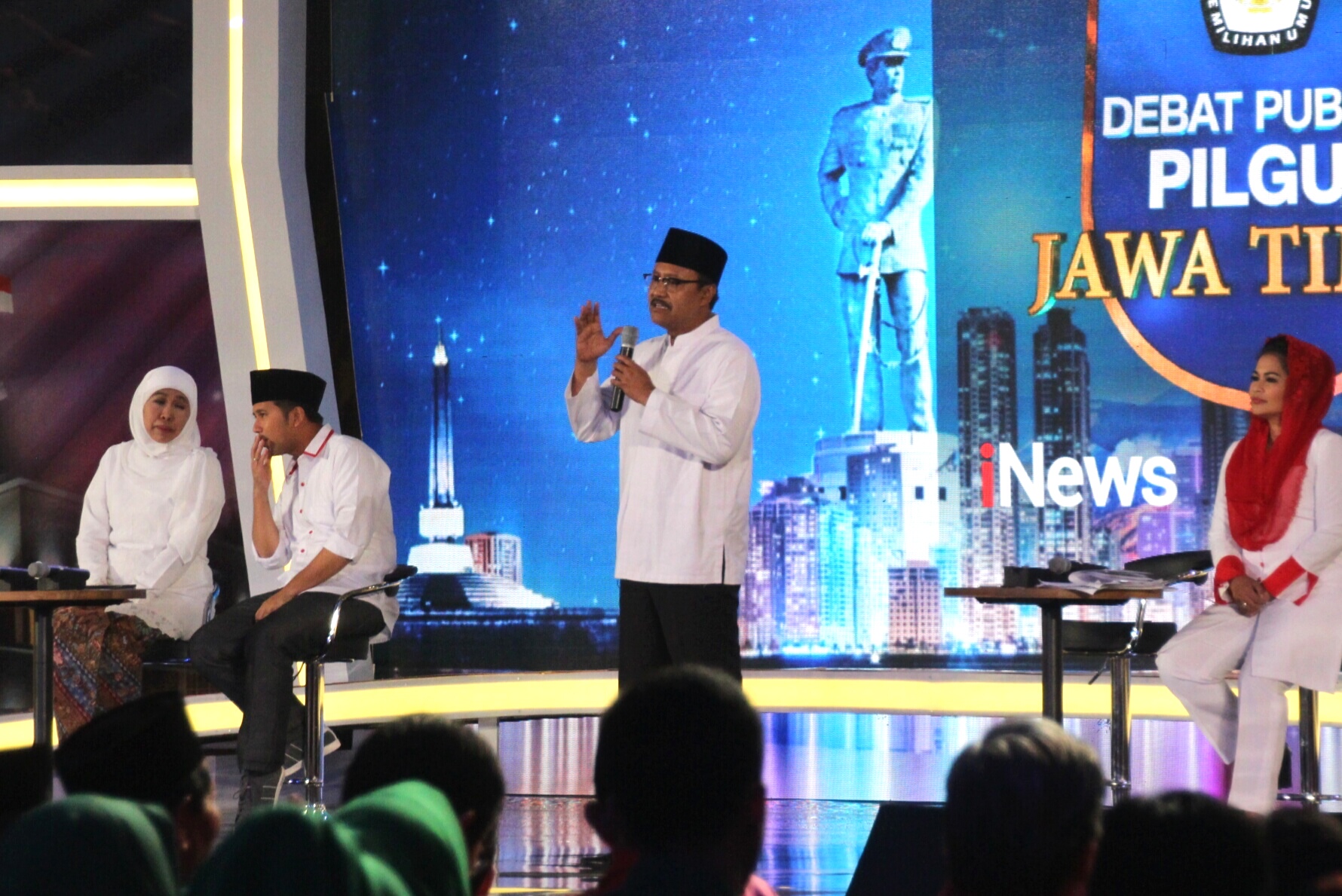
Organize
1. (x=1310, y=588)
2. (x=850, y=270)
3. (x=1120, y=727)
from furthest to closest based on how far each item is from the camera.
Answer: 1. (x=850, y=270)
2. (x=1120, y=727)
3. (x=1310, y=588)

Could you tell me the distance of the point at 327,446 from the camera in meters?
4.09

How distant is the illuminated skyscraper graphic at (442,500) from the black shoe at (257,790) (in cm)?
288

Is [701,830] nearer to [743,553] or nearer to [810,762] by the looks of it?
[743,553]

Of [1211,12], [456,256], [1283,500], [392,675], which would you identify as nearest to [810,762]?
[1283,500]

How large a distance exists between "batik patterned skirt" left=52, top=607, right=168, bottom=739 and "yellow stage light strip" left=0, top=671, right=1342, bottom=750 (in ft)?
5.30

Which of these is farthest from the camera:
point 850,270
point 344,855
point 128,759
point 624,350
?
point 850,270

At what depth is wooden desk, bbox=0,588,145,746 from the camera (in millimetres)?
3633

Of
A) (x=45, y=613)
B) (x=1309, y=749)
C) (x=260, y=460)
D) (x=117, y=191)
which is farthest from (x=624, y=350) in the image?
(x=117, y=191)

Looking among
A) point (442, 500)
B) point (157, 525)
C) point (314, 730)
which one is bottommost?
point (314, 730)

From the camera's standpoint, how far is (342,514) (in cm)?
401

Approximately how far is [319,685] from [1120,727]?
2.30 meters

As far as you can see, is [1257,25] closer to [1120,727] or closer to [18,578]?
[1120,727]

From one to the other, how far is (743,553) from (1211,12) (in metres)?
3.91

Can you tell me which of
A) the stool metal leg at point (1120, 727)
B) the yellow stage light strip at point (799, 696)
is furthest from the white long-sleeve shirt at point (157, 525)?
the stool metal leg at point (1120, 727)
